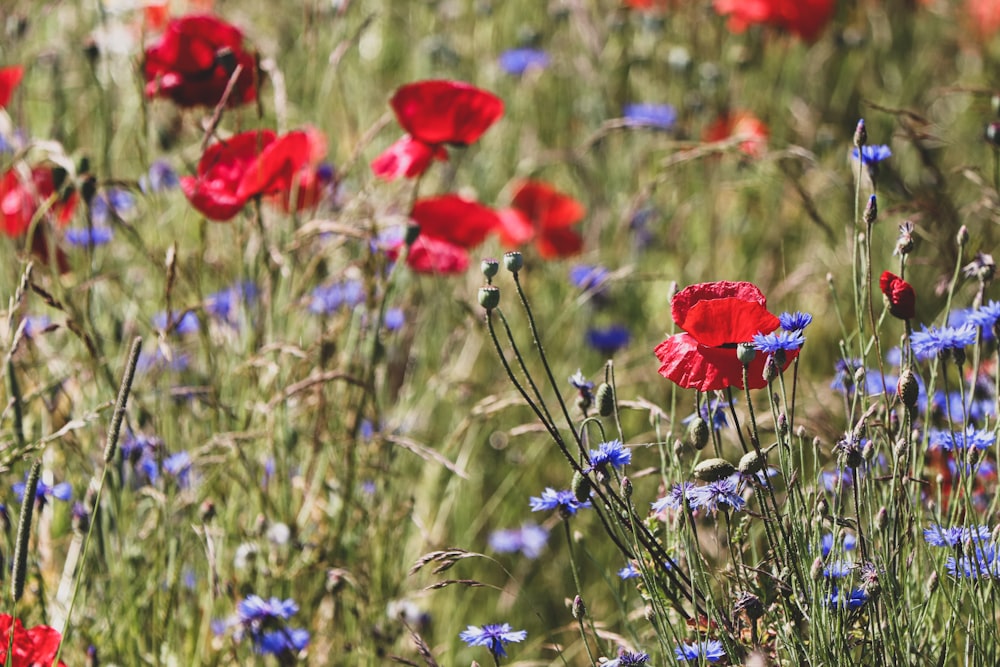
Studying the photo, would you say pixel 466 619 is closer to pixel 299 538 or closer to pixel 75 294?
pixel 299 538

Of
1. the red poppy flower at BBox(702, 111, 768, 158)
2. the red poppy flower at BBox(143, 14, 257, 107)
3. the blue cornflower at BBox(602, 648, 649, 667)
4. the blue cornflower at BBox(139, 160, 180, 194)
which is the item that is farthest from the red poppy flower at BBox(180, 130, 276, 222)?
the red poppy flower at BBox(702, 111, 768, 158)

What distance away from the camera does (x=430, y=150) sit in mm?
1771

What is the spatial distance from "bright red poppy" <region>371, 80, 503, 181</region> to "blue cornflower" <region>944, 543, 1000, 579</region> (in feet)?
2.93

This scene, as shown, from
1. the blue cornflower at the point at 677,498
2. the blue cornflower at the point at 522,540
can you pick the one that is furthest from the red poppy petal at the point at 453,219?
the blue cornflower at the point at 677,498

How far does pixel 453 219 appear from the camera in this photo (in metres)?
1.95

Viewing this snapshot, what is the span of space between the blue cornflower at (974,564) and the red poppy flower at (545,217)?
4.38 ft

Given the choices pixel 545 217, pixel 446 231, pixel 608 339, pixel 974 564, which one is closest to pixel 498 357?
pixel 446 231

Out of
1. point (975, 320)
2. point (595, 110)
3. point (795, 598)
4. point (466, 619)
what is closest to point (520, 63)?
point (595, 110)

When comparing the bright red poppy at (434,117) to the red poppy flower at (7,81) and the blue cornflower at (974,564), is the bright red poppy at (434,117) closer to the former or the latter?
the red poppy flower at (7,81)

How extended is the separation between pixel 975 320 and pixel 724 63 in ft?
7.50

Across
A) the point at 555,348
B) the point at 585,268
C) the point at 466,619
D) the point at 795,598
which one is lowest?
the point at 466,619

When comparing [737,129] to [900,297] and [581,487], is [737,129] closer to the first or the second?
[900,297]

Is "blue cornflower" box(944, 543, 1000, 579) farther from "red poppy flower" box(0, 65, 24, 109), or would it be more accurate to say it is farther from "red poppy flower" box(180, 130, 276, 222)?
"red poppy flower" box(0, 65, 24, 109)

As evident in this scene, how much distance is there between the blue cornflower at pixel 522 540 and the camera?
1914 mm
